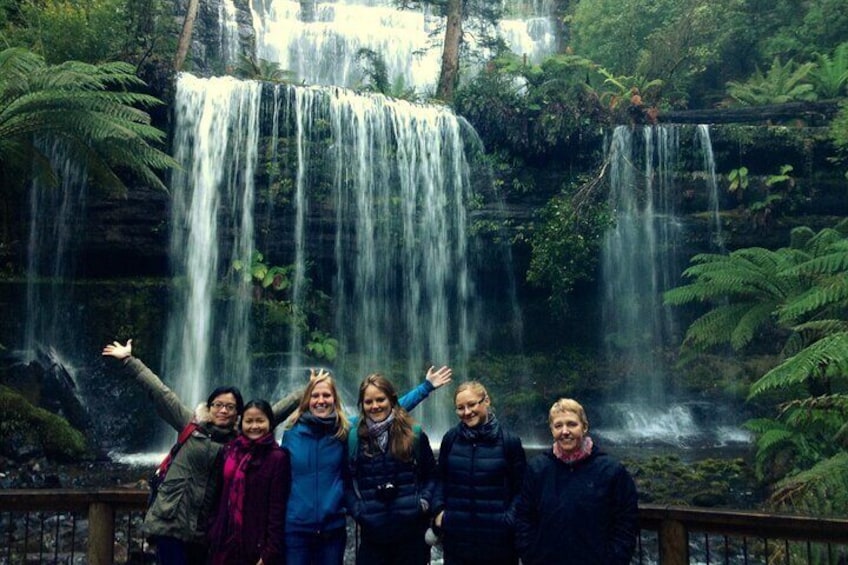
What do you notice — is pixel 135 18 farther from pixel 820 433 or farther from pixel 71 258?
pixel 820 433

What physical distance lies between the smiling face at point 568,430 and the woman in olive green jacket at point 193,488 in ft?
5.55

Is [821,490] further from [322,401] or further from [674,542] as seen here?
[322,401]

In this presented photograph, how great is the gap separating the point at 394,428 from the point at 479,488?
1.65 feet

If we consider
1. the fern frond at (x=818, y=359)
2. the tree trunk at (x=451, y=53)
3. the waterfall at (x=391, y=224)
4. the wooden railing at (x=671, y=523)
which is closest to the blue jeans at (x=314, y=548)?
the wooden railing at (x=671, y=523)

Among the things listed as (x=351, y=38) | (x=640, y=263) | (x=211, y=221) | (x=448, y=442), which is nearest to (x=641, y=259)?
(x=640, y=263)

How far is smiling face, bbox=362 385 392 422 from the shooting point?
3.45 m

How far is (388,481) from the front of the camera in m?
3.39

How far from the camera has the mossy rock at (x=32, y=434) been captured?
10562 mm

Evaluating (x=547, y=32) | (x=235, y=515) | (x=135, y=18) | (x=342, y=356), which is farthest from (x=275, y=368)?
(x=547, y=32)

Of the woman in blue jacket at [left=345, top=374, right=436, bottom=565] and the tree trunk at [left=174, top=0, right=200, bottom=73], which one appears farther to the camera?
the tree trunk at [left=174, top=0, right=200, bottom=73]

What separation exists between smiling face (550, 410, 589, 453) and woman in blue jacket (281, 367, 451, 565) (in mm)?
1071

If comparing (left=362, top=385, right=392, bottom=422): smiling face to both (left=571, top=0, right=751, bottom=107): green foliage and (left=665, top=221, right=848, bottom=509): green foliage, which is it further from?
Result: (left=571, top=0, right=751, bottom=107): green foliage

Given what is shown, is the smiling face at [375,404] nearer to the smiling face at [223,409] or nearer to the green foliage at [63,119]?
the smiling face at [223,409]

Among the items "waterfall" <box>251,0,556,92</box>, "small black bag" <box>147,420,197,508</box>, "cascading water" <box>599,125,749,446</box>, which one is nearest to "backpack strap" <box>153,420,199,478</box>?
"small black bag" <box>147,420,197,508</box>
